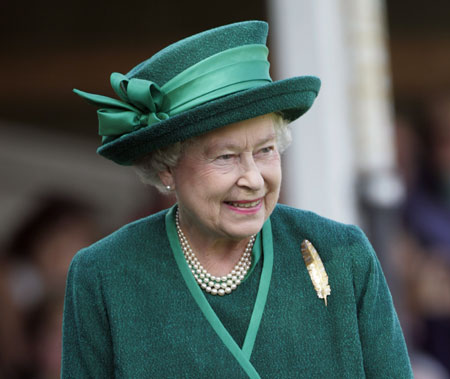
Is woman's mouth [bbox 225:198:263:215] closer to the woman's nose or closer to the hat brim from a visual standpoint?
the woman's nose

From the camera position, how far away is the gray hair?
71.4 inches

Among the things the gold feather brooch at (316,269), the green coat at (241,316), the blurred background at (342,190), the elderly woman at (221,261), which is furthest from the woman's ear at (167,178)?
the blurred background at (342,190)

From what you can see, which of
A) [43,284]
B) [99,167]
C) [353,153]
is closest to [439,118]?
[353,153]

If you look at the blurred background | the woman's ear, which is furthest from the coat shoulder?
the blurred background

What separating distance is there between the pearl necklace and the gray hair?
15 cm

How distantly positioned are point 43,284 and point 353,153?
1547 mm

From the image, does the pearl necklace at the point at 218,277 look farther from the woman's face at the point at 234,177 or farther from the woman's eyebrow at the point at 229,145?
the woman's eyebrow at the point at 229,145

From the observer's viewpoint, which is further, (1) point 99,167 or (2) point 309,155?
(1) point 99,167

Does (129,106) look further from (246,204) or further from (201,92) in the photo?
(246,204)

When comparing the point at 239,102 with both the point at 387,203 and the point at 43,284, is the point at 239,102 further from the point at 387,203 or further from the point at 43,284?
the point at 43,284

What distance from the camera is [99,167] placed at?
675cm

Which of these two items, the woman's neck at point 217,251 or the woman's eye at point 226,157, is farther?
the woman's neck at point 217,251

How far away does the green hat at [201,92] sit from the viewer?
1.71m

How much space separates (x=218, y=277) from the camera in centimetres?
187
